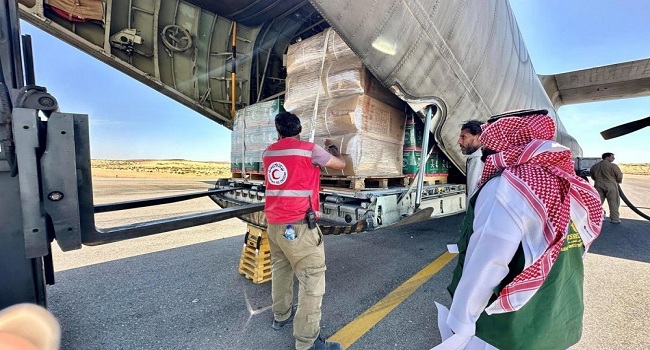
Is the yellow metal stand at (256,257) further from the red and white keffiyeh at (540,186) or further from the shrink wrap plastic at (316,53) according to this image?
the red and white keffiyeh at (540,186)

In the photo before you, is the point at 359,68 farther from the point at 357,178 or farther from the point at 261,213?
the point at 261,213

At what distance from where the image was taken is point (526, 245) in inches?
48.5

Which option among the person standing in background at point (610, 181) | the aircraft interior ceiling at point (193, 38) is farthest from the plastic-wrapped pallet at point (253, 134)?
the person standing in background at point (610, 181)

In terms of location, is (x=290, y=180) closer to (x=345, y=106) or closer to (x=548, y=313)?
(x=345, y=106)

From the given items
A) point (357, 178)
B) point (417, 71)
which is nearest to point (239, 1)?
point (417, 71)

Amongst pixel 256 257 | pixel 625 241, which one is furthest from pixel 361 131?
pixel 625 241

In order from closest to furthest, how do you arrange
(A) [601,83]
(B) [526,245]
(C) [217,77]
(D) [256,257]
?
(B) [526,245] → (D) [256,257] → (C) [217,77] → (A) [601,83]

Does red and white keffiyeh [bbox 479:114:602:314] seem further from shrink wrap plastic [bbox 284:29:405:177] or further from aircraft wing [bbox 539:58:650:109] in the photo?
aircraft wing [bbox 539:58:650:109]

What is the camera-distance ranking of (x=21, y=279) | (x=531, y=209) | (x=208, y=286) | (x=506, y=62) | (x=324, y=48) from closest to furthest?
(x=531, y=209) < (x=21, y=279) < (x=324, y=48) < (x=208, y=286) < (x=506, y=62)

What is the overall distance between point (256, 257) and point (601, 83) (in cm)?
1016

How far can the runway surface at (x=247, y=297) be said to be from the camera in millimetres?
2346

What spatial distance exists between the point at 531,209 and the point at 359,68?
6.51 ft

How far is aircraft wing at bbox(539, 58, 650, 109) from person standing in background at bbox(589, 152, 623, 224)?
1939 mm

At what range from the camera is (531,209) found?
4.00ft
